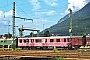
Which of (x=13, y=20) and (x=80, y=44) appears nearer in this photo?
(x=13, y=20)

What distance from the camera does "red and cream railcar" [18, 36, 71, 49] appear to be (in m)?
66.6

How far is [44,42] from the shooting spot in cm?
6919

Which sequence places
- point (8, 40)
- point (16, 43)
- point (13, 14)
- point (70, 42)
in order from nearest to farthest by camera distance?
point (13, 14) < point (70, 42) < point (16, 43) < point (8, 40)

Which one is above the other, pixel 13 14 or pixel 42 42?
pixel 13 14

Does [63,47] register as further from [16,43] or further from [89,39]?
[16,43]

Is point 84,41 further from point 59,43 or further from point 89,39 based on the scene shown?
point 59,43

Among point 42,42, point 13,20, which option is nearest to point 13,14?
point 13,20

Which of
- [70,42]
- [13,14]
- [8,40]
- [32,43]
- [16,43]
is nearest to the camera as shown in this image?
[13,14]

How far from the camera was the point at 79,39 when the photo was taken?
68562mm

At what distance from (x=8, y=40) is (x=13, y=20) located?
2145 cm

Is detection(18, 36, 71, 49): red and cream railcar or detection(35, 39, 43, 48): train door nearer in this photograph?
detection(18, 36, 71, 49): red and cream railcar

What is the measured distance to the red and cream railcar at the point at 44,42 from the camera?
218 feet

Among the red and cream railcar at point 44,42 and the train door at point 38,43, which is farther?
the train door at point 38,43

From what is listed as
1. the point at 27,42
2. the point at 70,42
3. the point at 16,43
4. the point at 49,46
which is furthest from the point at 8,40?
the point at 70,42
